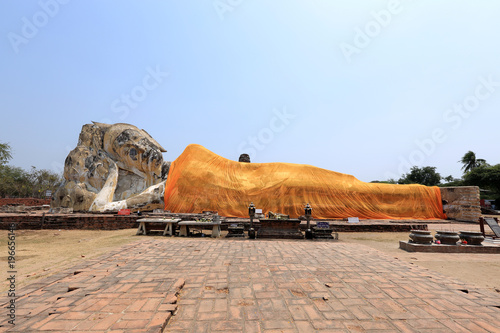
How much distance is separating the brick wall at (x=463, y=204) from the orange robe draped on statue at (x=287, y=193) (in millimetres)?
456

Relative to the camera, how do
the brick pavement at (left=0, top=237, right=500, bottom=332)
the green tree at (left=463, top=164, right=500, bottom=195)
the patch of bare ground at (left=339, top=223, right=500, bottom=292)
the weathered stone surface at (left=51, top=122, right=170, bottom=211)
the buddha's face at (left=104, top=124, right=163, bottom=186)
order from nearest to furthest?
1. the brick pavement at (left=0, top=237, right=500, bottom=332)
2. the patch of bare ground at (left=339, top=223, right=500, bottom=292)
3. the weathered stone surface at (left=51, top=122, right=170, bottom=211)
4. the buddha's face at (left=104, top=124, right=163, bottom=186)
5. the green tree at (left=463, top=164, right=500, bottom=195)

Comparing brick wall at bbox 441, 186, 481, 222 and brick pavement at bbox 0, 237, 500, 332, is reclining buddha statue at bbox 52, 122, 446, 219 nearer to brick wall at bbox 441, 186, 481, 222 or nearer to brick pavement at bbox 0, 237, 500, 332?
brick wall at bbox 441, 186, 481, 222

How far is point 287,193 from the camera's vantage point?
13.6 m

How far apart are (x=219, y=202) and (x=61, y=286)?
1028cm

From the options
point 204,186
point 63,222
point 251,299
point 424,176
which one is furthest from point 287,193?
point 424,176

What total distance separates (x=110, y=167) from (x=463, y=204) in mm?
20848

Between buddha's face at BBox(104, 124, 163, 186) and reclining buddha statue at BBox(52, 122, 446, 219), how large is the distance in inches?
2.3

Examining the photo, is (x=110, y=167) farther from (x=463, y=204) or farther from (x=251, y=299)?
(x=463, y=204)

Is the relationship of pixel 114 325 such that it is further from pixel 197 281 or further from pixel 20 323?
pixel 197 281

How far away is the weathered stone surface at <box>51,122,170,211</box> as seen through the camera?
14.7 metres

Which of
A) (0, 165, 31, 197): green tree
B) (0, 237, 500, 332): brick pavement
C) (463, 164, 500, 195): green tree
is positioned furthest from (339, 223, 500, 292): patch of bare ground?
(0, 165, 31, 197): green tree

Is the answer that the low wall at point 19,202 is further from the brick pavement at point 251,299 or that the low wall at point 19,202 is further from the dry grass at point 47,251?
the brick pavement at point 251,299

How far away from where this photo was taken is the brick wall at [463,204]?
13055 millimetres

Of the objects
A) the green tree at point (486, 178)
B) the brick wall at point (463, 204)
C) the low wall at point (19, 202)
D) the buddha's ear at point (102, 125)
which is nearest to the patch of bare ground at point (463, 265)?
the brick wall at point (463, 204)
